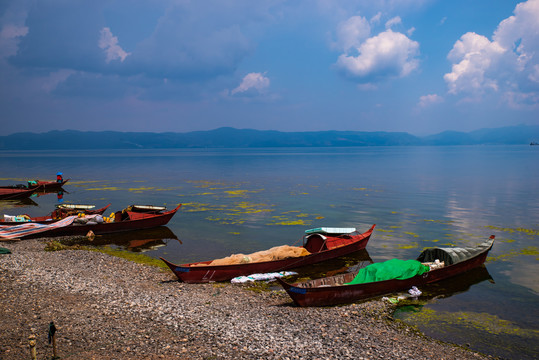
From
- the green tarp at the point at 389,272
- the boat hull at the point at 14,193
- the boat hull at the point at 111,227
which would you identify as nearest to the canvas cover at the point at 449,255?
the green tarp at the point at 389,272

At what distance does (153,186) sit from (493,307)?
6411 centimetres

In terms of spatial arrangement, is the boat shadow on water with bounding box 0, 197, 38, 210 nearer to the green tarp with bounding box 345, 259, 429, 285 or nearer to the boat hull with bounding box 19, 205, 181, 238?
the boat hull with bounding box 19, 205, 181, 238

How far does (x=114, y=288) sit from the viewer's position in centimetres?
1975

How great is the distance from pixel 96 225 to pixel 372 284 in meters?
25.6

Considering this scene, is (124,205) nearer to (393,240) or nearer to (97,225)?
(97,225)

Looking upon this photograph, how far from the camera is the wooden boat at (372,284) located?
18.4 metres

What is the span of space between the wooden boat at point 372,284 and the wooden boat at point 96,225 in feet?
73.6

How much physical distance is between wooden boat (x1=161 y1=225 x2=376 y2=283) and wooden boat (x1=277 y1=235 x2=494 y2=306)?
15.0 ft

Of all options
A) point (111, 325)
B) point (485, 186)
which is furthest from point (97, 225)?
point (485, 186)

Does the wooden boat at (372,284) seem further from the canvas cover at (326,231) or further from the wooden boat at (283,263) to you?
the canvas cover at (326,231)

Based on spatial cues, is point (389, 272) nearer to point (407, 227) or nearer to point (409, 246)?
point (409, 246)

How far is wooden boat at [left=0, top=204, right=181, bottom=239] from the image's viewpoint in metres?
32.4

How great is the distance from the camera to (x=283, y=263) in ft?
80.5

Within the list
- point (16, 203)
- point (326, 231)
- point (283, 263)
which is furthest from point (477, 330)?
point (16, 203)
